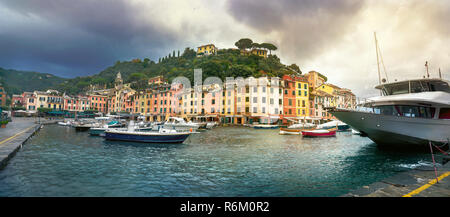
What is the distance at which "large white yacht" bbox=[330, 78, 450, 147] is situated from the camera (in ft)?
45.4

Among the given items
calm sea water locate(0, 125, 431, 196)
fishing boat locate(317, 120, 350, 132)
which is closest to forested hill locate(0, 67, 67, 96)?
calm sea water locate(0, 125, 431, 196)

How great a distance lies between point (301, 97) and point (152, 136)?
46.2 meters

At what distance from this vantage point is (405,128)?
14.2 metres

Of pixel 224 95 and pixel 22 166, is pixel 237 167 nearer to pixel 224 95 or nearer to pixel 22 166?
pixel 22 166

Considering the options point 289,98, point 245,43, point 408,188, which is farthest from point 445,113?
point 245,43

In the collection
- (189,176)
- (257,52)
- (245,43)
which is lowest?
(189,176)

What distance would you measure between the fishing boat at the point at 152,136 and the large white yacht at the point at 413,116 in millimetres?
14556

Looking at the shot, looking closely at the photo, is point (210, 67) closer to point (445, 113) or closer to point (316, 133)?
point (316, 133)

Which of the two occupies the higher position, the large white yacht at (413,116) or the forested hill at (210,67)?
the forested hill at (210,67)

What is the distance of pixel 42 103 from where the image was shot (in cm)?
7719

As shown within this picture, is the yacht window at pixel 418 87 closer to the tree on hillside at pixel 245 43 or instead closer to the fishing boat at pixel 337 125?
the fishing boat at pixel 337 125

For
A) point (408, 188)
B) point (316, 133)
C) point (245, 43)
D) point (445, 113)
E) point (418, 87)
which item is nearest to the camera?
point (408, 188)

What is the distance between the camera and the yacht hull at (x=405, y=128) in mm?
13969

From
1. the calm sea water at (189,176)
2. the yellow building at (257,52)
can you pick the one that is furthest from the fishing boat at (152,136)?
the yellow building at (257,52)
